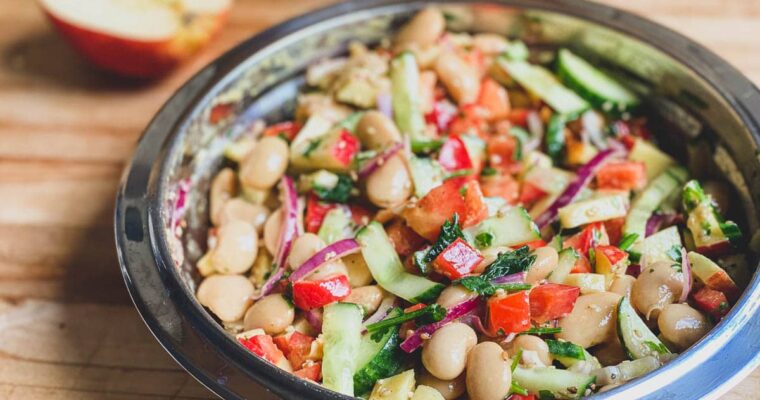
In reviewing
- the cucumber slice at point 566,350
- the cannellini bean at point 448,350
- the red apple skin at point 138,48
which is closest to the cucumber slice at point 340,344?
the cannellini bean at point 448,350

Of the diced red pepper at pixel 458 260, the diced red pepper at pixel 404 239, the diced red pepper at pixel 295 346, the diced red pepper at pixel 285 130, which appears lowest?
the diced red pepper at pixel 295 346

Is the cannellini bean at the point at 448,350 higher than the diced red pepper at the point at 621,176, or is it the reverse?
the diced red pepper at the point at 621,176

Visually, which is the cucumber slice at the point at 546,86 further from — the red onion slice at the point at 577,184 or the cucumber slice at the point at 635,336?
the cucumber slice at the point at 635,336

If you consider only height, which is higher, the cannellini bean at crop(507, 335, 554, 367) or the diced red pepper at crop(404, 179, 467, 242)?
the diced red pepper at crop(404, 179, 467, 242)

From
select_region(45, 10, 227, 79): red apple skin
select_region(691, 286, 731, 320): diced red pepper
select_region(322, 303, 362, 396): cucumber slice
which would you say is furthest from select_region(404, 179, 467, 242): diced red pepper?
select_region(45, 10, 227, 79): red apple skin

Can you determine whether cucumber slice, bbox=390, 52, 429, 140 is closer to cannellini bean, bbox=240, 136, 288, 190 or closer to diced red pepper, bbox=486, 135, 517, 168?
diced red pepper, bbox=486, 135, 517, 168

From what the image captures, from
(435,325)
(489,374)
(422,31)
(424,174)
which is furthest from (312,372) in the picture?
(422,31)

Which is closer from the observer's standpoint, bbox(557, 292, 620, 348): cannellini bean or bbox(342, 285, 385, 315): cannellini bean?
bbox(557, 292, 620, 348): cannellini bean

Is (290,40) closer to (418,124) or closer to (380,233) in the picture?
(418,124)
